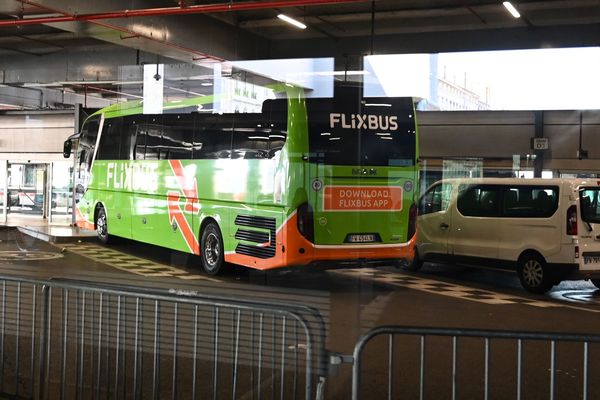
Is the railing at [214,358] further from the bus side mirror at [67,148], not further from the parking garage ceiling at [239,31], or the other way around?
the bus side mirror at [67,148]

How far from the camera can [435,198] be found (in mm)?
9484

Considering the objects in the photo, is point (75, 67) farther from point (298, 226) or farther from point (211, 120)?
point (298, 226)

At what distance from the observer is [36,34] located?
9.78m

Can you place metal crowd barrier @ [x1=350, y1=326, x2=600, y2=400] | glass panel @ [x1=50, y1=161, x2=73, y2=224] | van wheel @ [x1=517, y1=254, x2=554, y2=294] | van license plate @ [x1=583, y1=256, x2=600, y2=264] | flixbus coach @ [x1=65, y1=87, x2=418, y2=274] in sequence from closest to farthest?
metal crowd barrier @ [x1=350, y1=326, x2=600, y2=400] → flixbus coach @ [x1=65, y1=87, x2=418, y2=274] → van license plate @ [x1=583, y1=256, x2=600, y2=264] → van wheel @ [x1=517, y1=254, x2=554, y2=294] → glass panel @ [x1=50, y1=161, x2=73, y2=224]

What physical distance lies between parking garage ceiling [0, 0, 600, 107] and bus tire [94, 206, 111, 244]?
157 centimetres

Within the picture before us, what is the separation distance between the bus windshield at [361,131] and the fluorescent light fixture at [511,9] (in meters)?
1.41

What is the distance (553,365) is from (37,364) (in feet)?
12.2

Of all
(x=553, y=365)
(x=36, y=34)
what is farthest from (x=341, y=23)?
(x=553, y=365)

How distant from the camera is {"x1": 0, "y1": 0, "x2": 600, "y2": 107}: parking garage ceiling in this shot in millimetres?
6961

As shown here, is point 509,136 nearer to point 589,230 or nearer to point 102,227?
point 589,230

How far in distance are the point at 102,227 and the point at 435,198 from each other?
441 cm

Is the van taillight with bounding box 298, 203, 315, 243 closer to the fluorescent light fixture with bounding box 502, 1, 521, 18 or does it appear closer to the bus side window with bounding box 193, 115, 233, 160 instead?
the bus side window with bounding box 193, 115, 233, 160

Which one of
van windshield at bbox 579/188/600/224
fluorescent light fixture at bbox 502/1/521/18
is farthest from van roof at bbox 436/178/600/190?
fluorescent light fixture at bbox 502/1/521/18

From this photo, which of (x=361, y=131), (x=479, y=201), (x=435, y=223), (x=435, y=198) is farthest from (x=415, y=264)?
(x=361, y=131)
